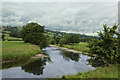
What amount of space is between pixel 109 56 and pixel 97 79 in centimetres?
445

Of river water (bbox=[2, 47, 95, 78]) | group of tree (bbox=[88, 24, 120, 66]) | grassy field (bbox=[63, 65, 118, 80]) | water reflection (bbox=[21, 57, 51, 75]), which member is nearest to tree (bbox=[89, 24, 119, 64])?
group of tree (bbox=[88, 24, 120, 66])

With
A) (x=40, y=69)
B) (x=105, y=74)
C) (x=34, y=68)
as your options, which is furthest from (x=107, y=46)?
(x=34, y=68)

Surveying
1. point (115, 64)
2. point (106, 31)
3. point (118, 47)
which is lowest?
point (115, 64)

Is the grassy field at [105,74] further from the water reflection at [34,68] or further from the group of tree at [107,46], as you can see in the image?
the water reflection at [34,68]

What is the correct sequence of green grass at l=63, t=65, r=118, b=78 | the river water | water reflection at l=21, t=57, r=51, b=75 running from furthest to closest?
water reflection at l=21, t=57, r=51, b=75 → the river water → green grass at l=63, t=65, r=118, b=78

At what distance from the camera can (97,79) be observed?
1082 cm

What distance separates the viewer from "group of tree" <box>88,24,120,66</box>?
13.5 metres

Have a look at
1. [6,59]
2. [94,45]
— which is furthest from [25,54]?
[94,45]

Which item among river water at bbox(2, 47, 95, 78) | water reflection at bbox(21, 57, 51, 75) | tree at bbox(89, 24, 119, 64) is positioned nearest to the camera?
tree at bbox(89, 24, 119, 64)

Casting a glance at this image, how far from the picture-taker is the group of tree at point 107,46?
1349 centimetres

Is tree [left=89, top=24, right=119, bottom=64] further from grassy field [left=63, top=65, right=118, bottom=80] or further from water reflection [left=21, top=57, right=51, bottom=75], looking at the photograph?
water reflection [left=21, top=57, right=51, bottom=75]

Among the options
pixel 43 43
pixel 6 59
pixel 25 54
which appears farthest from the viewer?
pixel 43 43

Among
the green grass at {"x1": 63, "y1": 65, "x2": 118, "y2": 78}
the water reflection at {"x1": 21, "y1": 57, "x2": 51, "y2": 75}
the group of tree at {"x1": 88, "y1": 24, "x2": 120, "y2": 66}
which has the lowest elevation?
the water reflection at {"x1": 21, "y1": 57, "x2": 51, "y2": 75}

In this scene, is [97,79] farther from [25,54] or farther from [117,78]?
[25,54]
